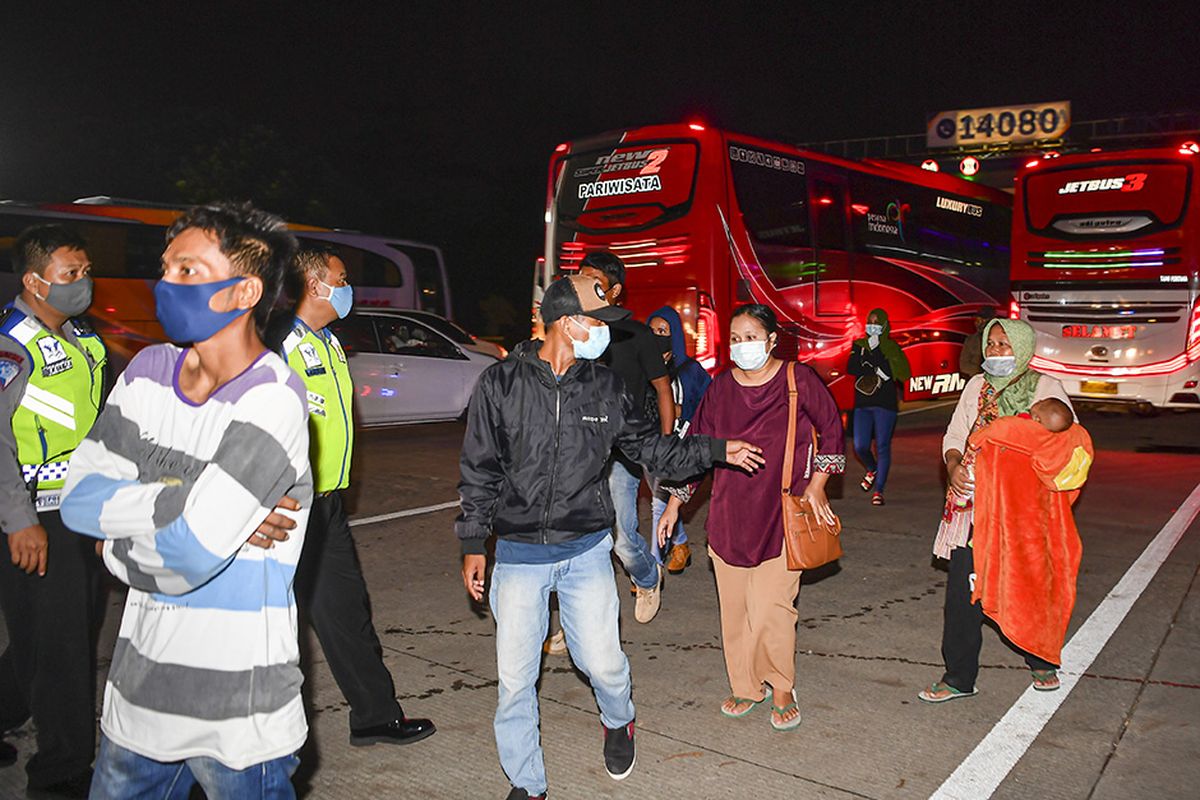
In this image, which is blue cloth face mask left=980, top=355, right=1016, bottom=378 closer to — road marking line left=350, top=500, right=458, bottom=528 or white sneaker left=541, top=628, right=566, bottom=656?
white sneaker left=541, top=628, right=566, bottom=656

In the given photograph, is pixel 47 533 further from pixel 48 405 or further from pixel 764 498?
pixel 764 498

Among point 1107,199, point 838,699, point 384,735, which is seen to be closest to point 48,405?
point 384,735

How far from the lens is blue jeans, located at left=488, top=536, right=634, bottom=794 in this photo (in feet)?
11.6

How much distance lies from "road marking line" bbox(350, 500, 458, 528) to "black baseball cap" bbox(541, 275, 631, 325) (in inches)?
209

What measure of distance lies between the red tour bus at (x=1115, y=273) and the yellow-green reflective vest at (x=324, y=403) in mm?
12610

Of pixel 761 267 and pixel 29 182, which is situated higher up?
pixel 29 182

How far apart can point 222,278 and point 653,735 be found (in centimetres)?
288

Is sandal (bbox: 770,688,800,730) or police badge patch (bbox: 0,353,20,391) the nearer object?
police badge patch (bbox: 0,353,20,391)

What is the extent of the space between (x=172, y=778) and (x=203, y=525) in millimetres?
695

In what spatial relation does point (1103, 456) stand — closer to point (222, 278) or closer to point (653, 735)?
point (653, 735)

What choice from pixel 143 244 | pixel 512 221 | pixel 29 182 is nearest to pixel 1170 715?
pixel 143 244

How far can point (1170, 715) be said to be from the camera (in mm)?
4473

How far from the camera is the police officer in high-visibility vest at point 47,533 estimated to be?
3.50 meters

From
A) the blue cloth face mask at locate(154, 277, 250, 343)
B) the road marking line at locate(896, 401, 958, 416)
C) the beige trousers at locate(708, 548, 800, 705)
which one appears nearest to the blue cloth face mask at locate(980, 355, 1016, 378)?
the beige trousers at locate(708, 548, 800, 705)
